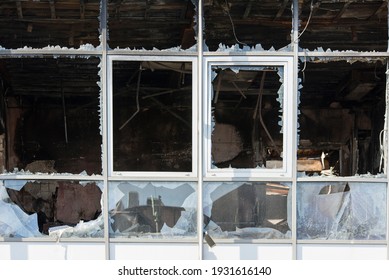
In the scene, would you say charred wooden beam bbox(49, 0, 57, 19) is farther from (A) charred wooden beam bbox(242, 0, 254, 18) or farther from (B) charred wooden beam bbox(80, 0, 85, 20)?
(A) charred wooden beam bbox(242, 0, 254, 18)

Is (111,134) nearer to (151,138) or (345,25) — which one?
(345,25)

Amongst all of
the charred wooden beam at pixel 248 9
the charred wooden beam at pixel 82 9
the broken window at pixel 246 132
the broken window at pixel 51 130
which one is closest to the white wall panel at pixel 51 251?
Answer: the charred wooden beam at pixel 82 9

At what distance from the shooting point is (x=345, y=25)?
507 centimetres

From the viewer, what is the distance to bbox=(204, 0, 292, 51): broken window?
14.5 ft

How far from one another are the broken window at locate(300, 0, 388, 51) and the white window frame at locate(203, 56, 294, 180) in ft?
1.27

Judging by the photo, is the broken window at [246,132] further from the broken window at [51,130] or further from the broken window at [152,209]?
the broken window at [152,209]

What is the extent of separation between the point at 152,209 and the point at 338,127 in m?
5.11

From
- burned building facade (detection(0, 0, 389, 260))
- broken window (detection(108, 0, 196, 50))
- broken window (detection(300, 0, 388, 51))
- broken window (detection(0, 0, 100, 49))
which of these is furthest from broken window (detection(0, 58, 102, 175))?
broken window (detection(300, 0, 388, 51))

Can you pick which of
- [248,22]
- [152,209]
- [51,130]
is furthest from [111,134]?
[51,130]

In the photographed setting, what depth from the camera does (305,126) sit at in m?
8.32

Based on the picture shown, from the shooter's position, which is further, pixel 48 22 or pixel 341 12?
pixel 48 22

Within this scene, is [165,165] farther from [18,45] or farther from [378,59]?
[378,59]

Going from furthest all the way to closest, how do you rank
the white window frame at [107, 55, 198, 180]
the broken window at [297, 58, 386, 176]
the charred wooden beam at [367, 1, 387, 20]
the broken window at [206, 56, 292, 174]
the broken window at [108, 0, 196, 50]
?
the broken window at [206, 56, 292, 174] → the broken window at [297, 58, 386, 176] → the broken window at [108, 0, 196, 50] → the charred wooden beam at [367, 1, 387, 20] → the white window frame at [107, 55, 198, 180]

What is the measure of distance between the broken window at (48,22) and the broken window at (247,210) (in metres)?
1.92
